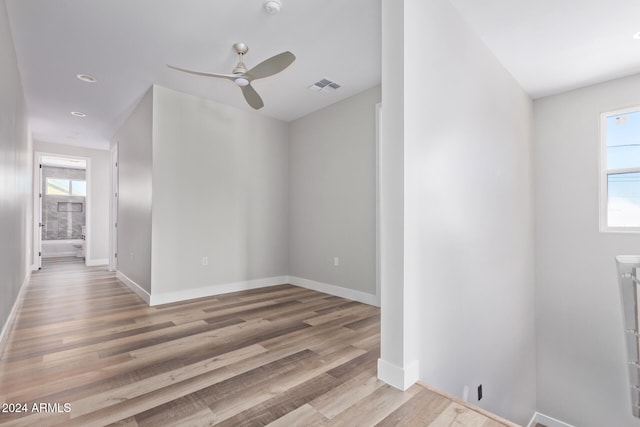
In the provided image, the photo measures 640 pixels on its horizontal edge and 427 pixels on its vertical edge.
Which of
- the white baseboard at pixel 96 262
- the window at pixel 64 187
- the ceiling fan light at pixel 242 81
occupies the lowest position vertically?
the white baseboard at pixel 96 262

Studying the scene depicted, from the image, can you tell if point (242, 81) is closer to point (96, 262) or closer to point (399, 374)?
point (399, 374)

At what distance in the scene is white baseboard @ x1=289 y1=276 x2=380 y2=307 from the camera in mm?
3691

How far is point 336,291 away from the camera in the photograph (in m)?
4.12

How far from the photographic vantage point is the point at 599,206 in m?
3.47

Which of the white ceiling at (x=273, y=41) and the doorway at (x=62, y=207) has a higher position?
the white ceiling at (x=273, y=41)

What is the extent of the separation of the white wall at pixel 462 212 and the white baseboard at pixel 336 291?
4.33 ft

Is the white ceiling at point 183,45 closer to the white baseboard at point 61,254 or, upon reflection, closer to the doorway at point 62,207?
the white baseboard at point 61,254

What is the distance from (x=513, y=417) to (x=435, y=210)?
8.71 ft

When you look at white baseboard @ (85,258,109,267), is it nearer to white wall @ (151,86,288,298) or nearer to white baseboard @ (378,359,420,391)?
white wall @ (151,86,288,298)

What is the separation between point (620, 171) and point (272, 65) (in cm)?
391

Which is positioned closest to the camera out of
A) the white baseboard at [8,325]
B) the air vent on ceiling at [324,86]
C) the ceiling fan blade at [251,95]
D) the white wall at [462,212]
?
the white wall at [462,212]

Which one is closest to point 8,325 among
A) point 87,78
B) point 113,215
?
point 87,78

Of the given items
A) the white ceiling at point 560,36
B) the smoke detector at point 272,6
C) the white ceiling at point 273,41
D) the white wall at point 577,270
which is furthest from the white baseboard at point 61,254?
the white wall at point 577,270

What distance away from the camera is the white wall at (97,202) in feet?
21.9
